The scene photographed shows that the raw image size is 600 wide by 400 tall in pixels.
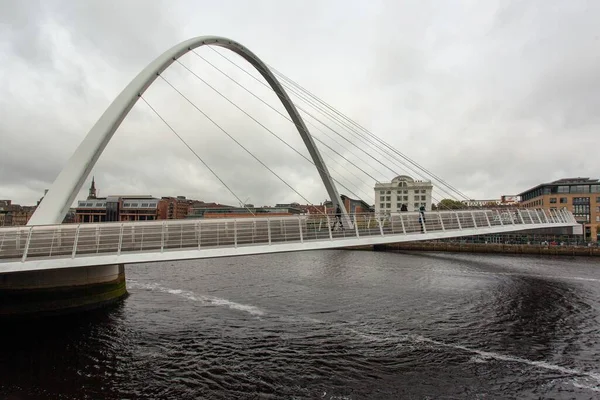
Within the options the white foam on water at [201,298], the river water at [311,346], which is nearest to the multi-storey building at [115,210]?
the white foam on water at [201,298]

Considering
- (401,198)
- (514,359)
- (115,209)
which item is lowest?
(514,359)

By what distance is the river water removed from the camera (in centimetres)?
1004

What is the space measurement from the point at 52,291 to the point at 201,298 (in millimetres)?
7397

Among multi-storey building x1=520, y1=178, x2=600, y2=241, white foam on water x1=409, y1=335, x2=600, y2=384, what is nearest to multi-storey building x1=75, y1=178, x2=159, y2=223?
multi-storey building x1=520, y1=178, x2=600, y2=241

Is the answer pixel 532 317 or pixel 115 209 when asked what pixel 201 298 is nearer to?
pixel 532 317

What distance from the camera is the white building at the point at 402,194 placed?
12231cm

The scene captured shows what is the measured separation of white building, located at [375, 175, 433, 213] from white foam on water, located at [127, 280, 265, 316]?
340 feet

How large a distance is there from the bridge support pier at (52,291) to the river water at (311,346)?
27.3 inches

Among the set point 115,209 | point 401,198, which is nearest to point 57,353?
point 115,209

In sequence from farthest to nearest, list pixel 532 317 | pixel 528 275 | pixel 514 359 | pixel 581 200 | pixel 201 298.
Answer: pixel 581 200, pixel 528 275, pixel 201 298, pixel 532 317, pixel 514 359

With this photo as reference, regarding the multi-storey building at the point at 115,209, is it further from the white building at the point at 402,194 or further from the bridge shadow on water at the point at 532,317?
the bridge shadow on water at the point at 532,317

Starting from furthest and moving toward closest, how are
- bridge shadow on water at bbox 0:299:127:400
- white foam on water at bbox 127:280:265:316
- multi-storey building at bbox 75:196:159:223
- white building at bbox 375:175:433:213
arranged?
white building at bbox 375:175:433:213 → multi-storey building at bbox 75:196:159:223 → white foam on water at bbox 127:280:265:316 → bridge shadow on water at bbox 0:299:127:400

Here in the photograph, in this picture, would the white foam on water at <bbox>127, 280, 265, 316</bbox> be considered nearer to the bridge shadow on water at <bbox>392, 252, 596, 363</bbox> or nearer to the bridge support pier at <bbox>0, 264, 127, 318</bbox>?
the bridge support pier at <bbox>0, 264, 127, 318</bbox>

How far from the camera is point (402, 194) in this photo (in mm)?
125875
